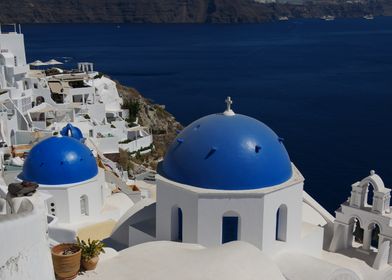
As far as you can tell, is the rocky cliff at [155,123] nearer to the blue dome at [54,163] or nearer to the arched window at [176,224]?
the blue dome at [54,163]

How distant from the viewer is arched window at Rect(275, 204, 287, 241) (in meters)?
17.0

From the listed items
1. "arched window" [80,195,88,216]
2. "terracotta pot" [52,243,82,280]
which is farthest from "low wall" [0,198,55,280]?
"arched window" [80,195,88,216]

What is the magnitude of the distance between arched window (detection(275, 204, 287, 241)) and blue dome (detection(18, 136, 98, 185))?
28.6ft

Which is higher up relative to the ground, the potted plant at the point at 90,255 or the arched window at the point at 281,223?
the potted plant at the point at 90,255

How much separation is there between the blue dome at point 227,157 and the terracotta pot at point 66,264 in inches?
185

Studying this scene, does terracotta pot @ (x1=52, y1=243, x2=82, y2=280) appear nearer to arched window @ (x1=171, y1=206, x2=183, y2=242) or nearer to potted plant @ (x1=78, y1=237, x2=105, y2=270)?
potted plant @ (x1=78, y1=237, x2=105, y2=270)

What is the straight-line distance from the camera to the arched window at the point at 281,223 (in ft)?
55.8

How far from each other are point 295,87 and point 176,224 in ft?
268

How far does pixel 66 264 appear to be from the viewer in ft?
42.0

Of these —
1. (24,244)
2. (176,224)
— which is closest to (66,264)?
(24,244)

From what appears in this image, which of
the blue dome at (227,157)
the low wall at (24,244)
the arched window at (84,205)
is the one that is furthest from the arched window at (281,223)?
the low wall at (24,244)

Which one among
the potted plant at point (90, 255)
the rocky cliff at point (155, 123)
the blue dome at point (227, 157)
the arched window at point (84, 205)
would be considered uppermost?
the blue dome at point (227, 157)

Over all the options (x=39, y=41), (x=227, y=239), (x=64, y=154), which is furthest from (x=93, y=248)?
(x=39, y=41)

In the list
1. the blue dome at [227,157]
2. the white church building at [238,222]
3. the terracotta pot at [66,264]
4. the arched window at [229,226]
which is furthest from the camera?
the arched window at [229,226]
